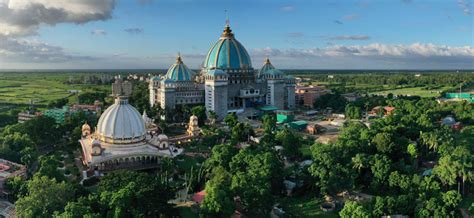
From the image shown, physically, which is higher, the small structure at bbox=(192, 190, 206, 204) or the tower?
the tower

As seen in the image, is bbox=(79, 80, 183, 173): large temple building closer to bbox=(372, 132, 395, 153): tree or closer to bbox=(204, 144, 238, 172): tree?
bbox=(204, 144, 238, 172): tree

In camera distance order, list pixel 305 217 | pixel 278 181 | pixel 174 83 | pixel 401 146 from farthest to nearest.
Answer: pixel 174 83, pixel 401 146, pixel 278 181, pixel 305 217

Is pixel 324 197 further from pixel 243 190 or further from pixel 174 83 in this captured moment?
pixel 174 83

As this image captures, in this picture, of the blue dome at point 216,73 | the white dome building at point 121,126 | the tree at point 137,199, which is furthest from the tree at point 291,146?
the blue dome at point 216,73

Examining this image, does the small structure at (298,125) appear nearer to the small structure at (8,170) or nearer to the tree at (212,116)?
the tree at (212,116)

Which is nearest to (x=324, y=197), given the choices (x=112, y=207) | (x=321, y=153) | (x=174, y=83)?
(x=321, y=153)

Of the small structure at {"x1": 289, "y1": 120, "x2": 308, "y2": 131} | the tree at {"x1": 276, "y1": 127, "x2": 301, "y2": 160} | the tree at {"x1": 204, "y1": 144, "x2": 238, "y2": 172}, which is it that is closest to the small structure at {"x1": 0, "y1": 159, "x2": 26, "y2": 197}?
the tree at {"x1": 204, "y1": 144, "x2": 238, "y2": 172}

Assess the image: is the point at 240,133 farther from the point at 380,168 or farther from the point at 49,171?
the point at 49,171
